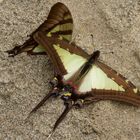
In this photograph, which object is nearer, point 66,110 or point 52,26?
point 66,110

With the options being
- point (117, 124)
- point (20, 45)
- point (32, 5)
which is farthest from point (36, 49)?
point (117, 124)

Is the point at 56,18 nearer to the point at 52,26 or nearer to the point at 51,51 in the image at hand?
the point at 52,26

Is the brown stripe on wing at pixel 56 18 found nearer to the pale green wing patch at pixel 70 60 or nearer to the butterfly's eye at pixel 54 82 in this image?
the pale green wing patch at pixel 70 60

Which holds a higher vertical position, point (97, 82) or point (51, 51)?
point (51, 51)

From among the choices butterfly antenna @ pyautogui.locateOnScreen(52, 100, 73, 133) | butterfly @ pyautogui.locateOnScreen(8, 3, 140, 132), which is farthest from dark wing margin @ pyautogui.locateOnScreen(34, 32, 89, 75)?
butterfly antenna @ pyautogui.locateOnScreen(52, 100, 73, 133)

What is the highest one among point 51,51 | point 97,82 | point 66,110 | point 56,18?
point 56,18

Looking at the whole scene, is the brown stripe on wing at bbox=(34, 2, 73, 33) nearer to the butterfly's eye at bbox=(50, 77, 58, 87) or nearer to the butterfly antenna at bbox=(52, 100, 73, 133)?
the butterfly's eye at bbox=(50, 77, 58, 87)

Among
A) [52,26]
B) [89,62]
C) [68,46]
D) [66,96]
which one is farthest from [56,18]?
[66,96]

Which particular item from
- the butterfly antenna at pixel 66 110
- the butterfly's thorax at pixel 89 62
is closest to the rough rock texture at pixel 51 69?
the butterfly antenna at pixel 66 110
